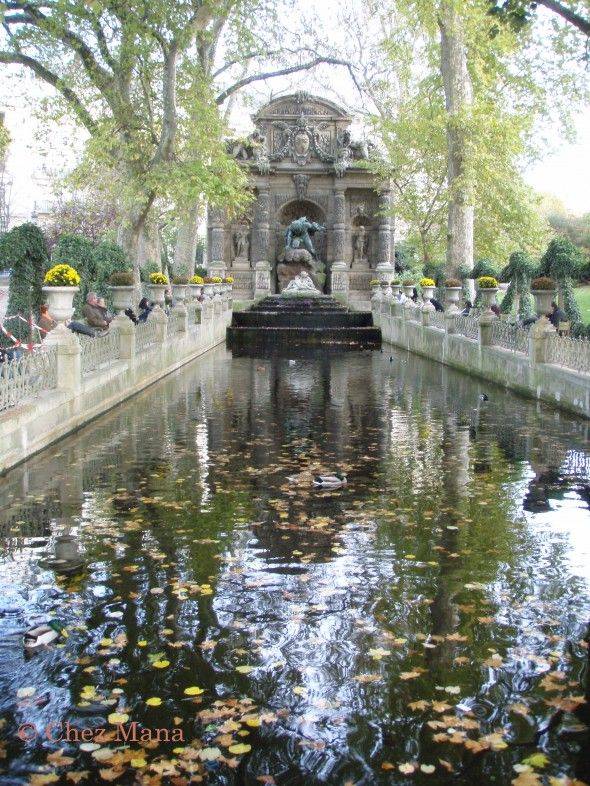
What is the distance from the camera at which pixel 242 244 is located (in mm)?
47438

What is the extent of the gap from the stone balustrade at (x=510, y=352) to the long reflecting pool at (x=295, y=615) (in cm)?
356

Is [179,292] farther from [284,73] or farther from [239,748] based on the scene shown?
[239,748]

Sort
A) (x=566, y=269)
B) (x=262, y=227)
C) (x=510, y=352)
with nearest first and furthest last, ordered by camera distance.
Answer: (x=510, y=352), (x=566, y=269), (x=262, y=227)

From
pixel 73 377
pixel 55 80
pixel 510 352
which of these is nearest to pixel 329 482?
pixel 73 377

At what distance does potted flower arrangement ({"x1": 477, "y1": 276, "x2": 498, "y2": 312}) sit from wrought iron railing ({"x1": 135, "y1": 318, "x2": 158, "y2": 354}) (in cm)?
755

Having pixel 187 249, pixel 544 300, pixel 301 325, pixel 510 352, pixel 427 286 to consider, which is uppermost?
pixel 187 249

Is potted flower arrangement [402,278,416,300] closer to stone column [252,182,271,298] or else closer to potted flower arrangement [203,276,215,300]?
potted flower arrangement [203,276,215,300]

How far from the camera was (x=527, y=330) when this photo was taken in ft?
61.3

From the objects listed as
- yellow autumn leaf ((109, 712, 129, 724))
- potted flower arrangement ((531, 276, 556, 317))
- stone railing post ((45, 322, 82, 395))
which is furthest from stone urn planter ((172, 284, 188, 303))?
yellow autumn leaf ((109, 712, 129, 724))

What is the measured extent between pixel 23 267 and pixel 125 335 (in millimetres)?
2759

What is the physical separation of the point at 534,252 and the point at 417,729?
45.1 metres

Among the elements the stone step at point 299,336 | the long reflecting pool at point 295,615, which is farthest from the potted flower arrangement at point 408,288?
the long reflecting pool at point 295,615

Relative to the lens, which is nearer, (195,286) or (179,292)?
(179,292)

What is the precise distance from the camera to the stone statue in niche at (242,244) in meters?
47.4
